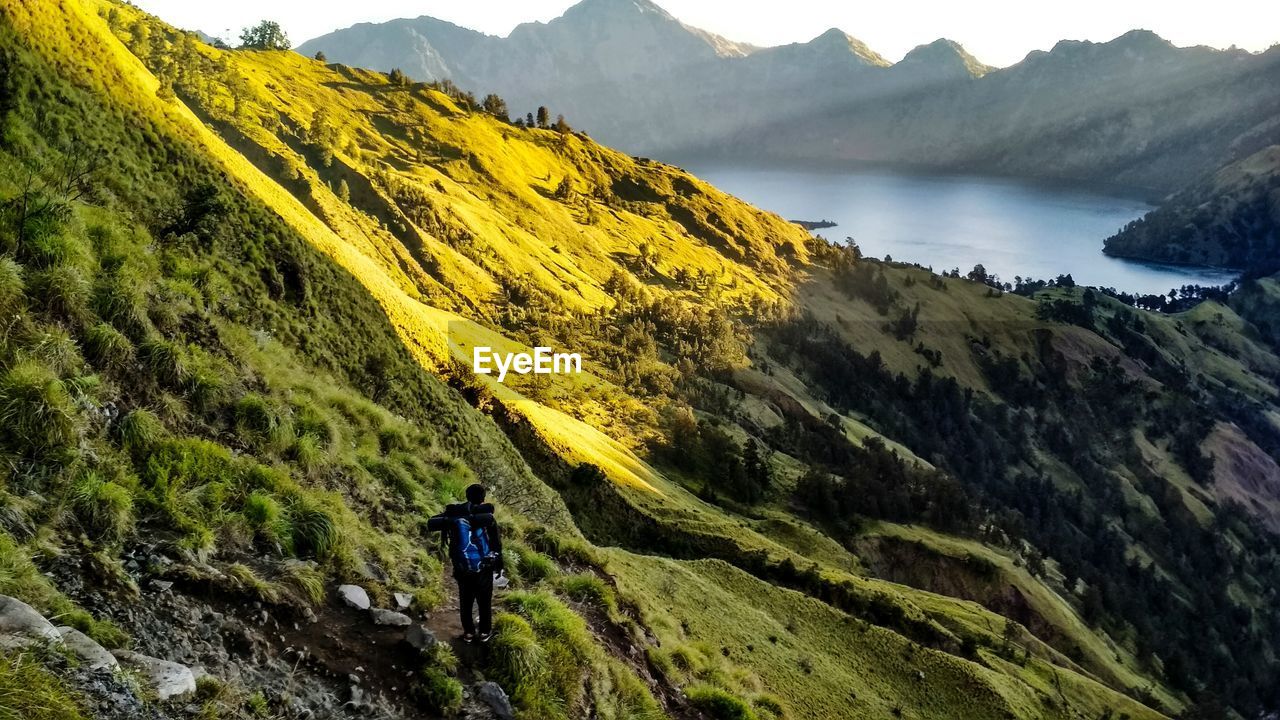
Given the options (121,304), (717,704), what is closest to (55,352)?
(121,304)

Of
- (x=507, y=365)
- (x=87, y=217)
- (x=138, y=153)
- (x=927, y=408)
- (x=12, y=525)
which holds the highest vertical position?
(x=138, y=153)

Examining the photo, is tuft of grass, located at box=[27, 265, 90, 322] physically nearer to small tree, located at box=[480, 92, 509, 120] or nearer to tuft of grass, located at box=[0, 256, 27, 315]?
tuft of grass, located at box=[0, 256, 27, 315]

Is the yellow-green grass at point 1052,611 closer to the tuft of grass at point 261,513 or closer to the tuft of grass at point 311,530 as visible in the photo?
the tuft of grass at point 311,530

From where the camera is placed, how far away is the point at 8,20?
16.2 m

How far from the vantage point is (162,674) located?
24.5ft

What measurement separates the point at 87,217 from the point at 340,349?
25.3ft

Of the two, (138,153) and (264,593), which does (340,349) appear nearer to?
(138,153)

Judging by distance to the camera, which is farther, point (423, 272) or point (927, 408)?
point (927, 408)

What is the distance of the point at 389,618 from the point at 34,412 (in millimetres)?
5228

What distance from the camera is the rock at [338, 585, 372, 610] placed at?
35.2 ft

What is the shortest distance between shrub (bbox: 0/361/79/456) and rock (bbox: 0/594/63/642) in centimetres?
314

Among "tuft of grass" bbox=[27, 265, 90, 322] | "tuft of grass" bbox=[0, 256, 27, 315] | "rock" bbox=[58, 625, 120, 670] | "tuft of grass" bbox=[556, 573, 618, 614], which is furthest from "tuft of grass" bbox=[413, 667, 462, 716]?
"tuft of grass" bbox=[0, 256, 27, 315]

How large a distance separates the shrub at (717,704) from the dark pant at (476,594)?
5.95 metres

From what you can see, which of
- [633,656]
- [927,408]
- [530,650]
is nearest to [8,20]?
[530,650]
